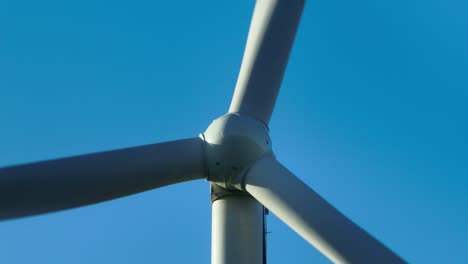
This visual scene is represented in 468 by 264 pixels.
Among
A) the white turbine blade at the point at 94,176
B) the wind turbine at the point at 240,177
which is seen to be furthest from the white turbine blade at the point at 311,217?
the white turbine blade at the point at 94,176

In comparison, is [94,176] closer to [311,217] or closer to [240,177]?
[240,177]

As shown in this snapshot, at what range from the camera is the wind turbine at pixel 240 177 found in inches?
267

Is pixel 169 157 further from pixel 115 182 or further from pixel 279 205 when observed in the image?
pixel 279 205

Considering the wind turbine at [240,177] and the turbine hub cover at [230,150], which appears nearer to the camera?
the wind turbine at [240,177]

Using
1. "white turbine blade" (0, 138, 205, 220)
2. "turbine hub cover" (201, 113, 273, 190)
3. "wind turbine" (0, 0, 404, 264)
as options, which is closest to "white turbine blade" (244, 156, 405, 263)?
"wind turbine" (0, 0, 404, 264)

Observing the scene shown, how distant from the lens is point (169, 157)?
7.75 m

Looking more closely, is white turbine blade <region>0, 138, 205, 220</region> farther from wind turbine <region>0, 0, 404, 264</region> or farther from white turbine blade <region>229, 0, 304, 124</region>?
white turbine blade <region>229, 0, 304, 124</region>

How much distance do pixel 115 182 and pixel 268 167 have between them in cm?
190

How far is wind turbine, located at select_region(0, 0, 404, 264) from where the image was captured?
22.2 ft

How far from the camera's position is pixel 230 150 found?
8.12 meters

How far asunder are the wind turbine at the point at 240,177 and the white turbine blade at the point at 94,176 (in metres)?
0.01

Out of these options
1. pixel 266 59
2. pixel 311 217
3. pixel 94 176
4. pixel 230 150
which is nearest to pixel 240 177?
pixel 230 150

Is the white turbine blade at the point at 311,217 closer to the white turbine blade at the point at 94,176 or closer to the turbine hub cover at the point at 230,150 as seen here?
the turbine hub cover at the point at 230,150

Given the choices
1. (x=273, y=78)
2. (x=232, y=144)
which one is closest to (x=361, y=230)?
(x=232, y=144)
